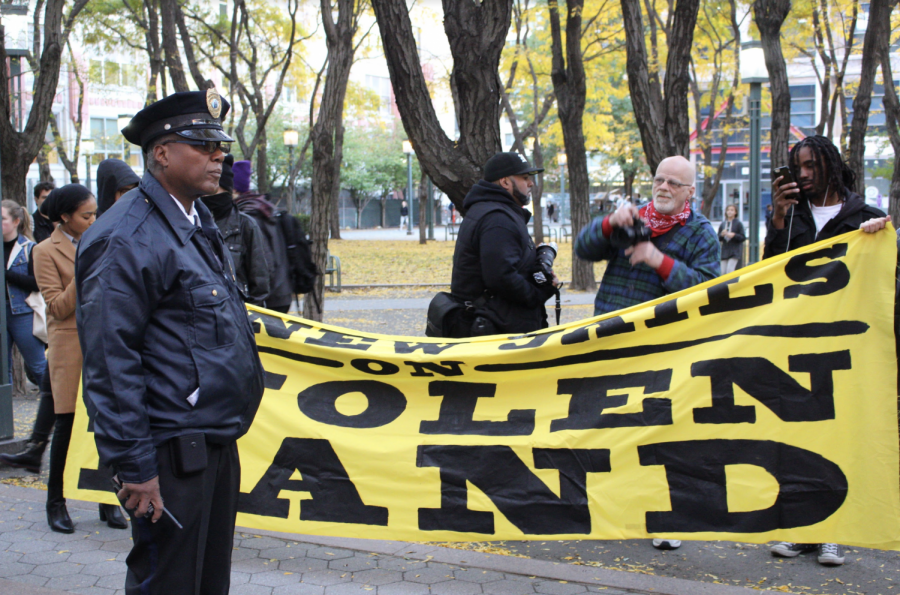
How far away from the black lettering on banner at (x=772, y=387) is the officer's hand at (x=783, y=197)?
107 cm

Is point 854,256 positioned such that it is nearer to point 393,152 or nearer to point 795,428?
point 795,428

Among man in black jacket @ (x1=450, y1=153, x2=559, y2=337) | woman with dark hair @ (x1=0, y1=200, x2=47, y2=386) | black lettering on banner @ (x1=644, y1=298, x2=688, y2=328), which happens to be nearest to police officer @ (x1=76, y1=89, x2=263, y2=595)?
black lettering on banner @ (x1=644, y1=298, x2=688, y2=328)

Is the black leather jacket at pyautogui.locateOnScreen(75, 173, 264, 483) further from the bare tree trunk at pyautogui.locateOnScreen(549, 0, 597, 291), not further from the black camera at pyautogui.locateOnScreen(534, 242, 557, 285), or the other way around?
the bare tree trunk at pyautogui.locateOnScreen(549, 0, 597, 291)

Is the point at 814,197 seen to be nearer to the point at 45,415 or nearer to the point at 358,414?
the point at 358,414

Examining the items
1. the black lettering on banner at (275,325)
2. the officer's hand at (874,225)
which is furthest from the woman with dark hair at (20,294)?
the officer's hand at (874,225)

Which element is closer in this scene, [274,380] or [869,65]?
[274,380]

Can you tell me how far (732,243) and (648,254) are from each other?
12.7m

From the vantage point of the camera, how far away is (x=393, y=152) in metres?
62.6

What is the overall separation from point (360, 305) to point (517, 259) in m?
11.2

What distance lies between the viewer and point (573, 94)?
48.5ft

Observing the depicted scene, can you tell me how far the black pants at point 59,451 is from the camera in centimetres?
467

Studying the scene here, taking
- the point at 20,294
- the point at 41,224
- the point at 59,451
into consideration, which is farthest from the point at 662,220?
the point at 41,224

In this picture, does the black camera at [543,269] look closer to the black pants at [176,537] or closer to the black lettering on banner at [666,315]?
the black lettering on banner at [666,315]

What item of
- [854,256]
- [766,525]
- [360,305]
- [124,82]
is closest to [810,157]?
[854,256]
